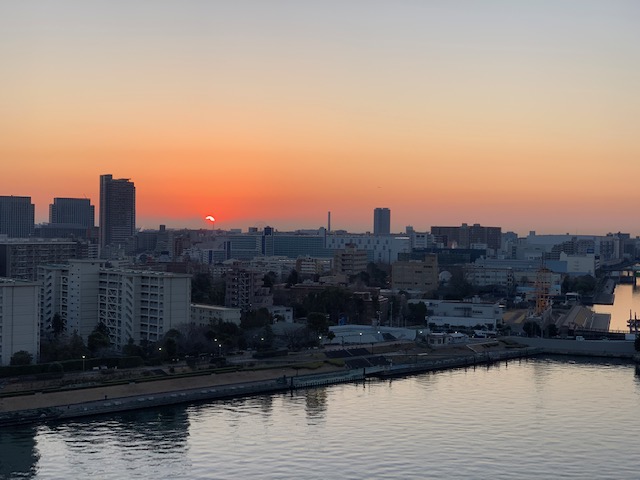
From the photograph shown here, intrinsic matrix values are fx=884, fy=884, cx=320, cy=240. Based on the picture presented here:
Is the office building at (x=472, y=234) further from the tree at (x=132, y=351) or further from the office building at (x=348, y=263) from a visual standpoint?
the tree at (x=132, y=351)

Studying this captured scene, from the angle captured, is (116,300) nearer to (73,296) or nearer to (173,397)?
(73,296)

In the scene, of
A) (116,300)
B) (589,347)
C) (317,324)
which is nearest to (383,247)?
(589,347)

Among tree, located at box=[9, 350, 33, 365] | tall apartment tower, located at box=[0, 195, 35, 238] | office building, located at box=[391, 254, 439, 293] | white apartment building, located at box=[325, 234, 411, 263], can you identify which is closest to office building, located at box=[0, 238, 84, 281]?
tree, located at box=[9, 350, 33, 365]

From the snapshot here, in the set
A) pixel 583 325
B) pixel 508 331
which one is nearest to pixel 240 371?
pixel 508 331

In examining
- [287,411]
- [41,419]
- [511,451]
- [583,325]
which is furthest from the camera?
[583,325]

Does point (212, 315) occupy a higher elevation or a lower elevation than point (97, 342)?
higher

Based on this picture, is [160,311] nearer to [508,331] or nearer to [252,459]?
[252,459]
